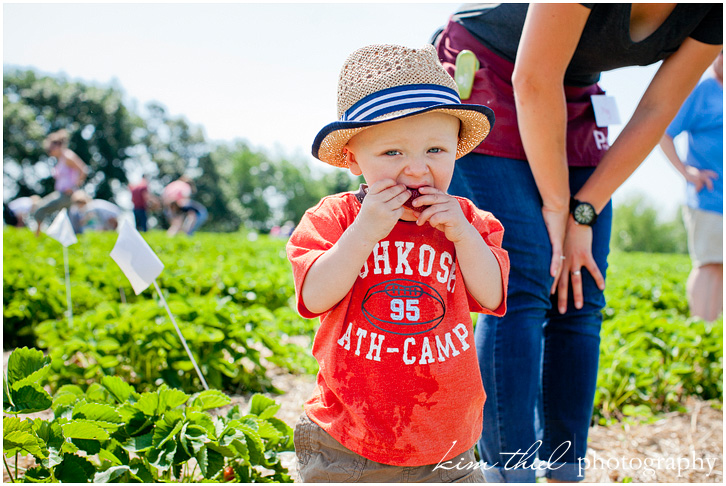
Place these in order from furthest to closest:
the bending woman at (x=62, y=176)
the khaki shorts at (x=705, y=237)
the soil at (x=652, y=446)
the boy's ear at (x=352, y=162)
A: 1. the bending woman at (x=62, y=176)
2. the khaki shorts at (x=705, y=237)
3. the soil at (x=652, y=446)
4. the boy's ear at (x=352, y=162)

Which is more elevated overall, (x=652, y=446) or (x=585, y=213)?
(x=585, y=213)

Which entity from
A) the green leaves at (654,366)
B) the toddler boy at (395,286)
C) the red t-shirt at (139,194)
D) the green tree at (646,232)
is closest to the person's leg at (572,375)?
the toddler boy at (395,286)

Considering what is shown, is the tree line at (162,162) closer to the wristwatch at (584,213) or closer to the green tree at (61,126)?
the green tree at (61,126)

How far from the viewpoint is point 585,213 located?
1772 mm

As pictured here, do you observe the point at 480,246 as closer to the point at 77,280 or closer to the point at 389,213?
the point at 389,213

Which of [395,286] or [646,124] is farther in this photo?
[646,124]

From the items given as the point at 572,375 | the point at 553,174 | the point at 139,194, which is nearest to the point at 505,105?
the point at 553,174

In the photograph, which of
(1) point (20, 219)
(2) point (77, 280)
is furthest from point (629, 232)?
(2) point (77, 280)

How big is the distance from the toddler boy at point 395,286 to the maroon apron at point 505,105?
1.47 feet

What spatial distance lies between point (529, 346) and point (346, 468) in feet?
2.34

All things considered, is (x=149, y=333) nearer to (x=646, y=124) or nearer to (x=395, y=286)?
(x=395, y=286)

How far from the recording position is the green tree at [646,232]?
49.5 m

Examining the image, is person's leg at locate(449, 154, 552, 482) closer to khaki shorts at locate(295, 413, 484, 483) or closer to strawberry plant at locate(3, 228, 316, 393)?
khaki shorts at locate(295, 413, 484, 483)

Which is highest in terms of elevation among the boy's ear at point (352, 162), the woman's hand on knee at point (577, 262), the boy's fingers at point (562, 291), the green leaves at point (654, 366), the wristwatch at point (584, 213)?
the boy's ear at point (352, 162)
